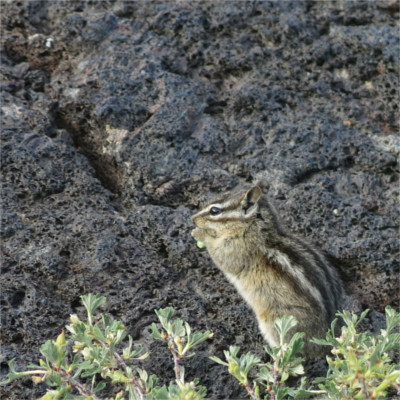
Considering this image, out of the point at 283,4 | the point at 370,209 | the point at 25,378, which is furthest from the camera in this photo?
the point at 283,4

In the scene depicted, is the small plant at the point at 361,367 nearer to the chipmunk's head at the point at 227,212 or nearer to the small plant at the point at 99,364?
the small plant at the point at 99,364

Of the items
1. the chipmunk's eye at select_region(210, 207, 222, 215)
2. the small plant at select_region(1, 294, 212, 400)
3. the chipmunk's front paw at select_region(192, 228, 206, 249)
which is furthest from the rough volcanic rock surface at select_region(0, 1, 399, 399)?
the small plant at select_region(1, 294, 212, 400)

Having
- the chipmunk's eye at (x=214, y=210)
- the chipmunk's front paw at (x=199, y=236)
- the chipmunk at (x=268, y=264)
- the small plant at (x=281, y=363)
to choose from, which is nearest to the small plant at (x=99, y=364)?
the small plant at (x=281, y=363)

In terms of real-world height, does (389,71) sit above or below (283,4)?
below

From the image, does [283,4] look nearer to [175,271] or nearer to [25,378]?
[175,271]

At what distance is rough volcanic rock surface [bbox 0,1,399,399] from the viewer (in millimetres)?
4316

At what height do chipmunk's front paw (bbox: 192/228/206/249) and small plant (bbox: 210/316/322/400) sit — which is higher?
small plant (bbox: 210/316/322/400)

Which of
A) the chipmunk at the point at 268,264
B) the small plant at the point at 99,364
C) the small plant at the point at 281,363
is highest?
the small plant at the point at 99,364

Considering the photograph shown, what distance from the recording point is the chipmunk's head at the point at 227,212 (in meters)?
4.64

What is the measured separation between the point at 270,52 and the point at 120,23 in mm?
1383

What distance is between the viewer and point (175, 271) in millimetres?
4562

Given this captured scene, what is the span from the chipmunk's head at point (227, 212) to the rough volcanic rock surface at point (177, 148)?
178 millimetres

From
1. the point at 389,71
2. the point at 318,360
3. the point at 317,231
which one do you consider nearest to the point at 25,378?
the point at 318,360

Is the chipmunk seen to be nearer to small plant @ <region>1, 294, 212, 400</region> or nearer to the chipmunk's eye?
the chipmunk's eye
